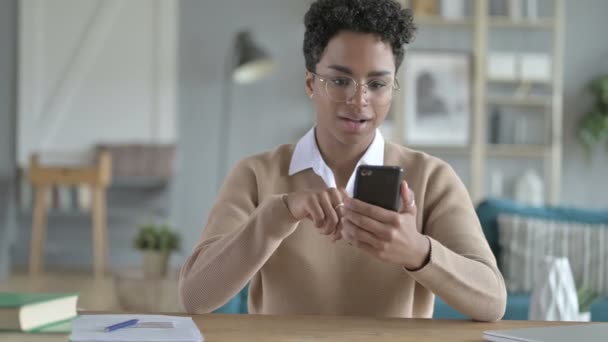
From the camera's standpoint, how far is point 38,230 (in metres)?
6.20

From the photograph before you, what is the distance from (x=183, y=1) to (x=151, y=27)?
31 cm

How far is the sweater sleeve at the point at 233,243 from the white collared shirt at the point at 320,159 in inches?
3.6

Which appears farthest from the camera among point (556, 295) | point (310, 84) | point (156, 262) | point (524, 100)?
point (524, 100)

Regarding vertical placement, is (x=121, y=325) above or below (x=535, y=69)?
below

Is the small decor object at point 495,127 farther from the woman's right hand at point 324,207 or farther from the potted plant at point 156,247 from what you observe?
the woman's right hand at point 324,207

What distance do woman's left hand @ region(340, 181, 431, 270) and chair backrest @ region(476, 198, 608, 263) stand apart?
2530 mm

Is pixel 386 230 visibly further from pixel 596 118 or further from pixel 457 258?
pixel 596 118

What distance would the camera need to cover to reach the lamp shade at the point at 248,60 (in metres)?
6.23

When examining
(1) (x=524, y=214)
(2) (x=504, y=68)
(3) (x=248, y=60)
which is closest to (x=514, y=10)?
(2) (x=504, y=68)

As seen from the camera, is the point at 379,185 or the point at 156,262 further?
the point at 156,262

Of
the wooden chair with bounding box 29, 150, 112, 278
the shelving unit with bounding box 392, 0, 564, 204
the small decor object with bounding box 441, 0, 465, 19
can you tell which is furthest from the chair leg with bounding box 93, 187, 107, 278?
the small decor object with bounding box 441, 0, 465, 19

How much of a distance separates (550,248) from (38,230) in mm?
3756

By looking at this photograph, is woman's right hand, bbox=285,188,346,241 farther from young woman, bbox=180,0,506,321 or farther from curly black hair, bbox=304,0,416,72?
curly black hair, bbox=304,0,416,72

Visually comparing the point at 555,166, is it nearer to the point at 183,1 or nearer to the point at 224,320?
the point at 183,1
